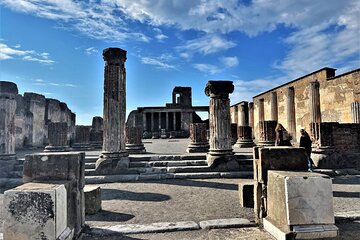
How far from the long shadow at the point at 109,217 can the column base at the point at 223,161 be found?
14.2 ft

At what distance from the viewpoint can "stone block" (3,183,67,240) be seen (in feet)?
8.96

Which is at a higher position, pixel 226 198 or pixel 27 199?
pixel 27 199

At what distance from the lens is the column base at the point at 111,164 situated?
26.1 feet

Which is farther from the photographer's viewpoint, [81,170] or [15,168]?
[15,168]

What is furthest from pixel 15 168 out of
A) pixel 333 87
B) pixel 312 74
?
pixel 312 74

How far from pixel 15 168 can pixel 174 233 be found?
714cm

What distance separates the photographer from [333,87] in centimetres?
1503

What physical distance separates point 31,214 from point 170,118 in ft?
93.5

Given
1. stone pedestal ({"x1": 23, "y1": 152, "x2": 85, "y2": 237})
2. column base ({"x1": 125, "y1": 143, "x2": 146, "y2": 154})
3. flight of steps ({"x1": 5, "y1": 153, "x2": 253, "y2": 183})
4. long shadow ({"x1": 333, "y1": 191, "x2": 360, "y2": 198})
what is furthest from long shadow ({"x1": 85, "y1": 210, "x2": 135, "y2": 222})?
column base ({"x1": 125, "y1": 143, "x2": 146, "y2": 154})

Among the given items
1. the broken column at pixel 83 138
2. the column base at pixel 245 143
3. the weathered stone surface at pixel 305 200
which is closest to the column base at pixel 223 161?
the weathered stone surface at pixel 305 200

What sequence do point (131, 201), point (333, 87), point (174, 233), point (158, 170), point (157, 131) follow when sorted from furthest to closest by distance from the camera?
point (157, 131)
point (333, 87)
point (158, 170)
point (131, 201)
point (174, 233)

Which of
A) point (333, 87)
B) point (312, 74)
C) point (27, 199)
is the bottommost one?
point (27, 199)

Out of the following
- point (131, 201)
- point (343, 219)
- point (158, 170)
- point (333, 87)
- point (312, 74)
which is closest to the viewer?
point (343, 219)

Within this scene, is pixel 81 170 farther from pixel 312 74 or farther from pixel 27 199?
pixel 312 74
